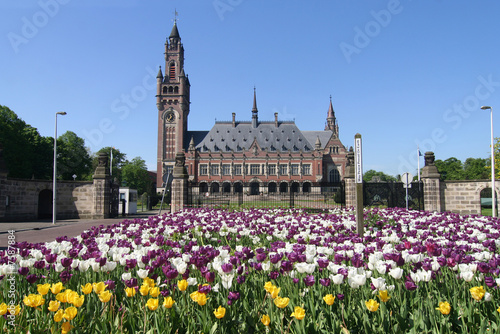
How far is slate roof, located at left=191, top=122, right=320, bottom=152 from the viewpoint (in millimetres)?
74750

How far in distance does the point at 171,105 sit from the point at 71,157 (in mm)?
25007

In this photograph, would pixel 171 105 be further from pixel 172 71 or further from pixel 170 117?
pixel 172 71

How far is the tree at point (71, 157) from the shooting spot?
50.4 metres

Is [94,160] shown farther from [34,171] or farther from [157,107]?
[34,171]

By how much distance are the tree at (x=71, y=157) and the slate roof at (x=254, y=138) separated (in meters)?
22.5

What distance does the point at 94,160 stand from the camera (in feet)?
234

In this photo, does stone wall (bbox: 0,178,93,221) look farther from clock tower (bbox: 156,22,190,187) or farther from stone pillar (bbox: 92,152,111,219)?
clock tower (bbox: 156,22,190,187)

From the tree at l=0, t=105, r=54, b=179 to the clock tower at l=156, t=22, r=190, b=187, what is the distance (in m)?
25.7

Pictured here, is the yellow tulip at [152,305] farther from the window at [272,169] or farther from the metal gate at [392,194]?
the window at [272,169]

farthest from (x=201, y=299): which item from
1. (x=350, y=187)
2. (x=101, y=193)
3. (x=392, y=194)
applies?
(x=392, y=194)

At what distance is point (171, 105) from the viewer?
238ft

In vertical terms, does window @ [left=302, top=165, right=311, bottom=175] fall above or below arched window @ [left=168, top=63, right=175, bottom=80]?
below

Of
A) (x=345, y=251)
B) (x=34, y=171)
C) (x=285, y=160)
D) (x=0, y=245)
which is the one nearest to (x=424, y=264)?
(x=345, y=251)

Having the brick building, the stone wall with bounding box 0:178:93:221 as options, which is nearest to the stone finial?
the stone wall with bounding box 0:178:93:221
